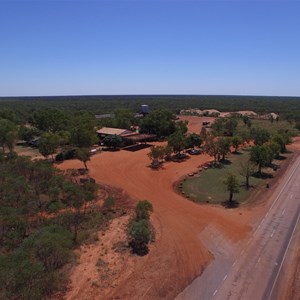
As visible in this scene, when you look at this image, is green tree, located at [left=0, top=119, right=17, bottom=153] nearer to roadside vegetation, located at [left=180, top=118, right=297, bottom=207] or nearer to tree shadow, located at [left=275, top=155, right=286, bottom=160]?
roadside vegetation, located at [left=180, top=118, right=297, bottom=207]

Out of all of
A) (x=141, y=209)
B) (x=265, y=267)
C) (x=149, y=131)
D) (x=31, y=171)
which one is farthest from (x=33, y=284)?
(x=149, y=131)

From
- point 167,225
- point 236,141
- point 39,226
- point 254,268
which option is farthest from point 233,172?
point 39,226

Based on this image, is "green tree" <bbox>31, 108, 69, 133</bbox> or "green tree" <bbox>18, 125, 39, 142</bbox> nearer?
"green tree" <bbox>18, 125, 39, 142</bbox>

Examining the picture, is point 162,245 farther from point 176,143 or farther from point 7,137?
point 7,137

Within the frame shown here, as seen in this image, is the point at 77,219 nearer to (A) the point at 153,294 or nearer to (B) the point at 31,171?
(A) the point at 153,294

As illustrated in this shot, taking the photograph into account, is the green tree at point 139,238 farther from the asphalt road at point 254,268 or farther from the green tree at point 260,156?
the green tree at point 260,156

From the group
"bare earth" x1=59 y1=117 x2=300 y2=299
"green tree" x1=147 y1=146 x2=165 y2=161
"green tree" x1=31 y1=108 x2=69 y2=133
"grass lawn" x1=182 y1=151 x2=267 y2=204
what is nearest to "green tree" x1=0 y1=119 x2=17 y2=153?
"green tree" x1=31 y1=108 x2=69 y2=133

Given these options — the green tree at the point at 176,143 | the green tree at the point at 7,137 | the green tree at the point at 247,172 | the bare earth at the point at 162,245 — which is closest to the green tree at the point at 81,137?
the green tree at the point at 7,137
